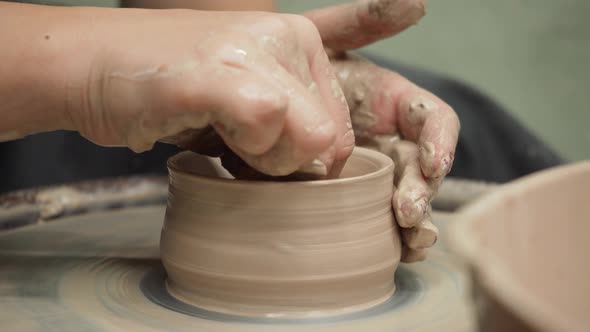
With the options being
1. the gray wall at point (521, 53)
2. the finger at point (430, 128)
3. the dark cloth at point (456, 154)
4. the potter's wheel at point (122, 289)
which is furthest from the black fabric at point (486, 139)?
the finger at point (430, 128)

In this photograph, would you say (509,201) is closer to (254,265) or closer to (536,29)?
(254,265)

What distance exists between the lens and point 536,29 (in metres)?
2.68

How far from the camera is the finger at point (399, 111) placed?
1242 millimetres

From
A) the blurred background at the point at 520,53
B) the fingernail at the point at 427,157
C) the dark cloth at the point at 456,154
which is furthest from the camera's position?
the blurred background at the point at 520,53

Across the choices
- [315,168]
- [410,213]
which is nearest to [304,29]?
[315,168]

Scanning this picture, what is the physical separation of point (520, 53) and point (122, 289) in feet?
6.70

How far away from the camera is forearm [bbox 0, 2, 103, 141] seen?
101 cm

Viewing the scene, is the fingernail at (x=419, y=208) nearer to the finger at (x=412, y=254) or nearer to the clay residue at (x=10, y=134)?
the finger at (x=412, y=254)

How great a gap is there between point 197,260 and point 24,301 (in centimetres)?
28

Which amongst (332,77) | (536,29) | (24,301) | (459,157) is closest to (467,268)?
(332,77)

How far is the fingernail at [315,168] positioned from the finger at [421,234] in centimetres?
18

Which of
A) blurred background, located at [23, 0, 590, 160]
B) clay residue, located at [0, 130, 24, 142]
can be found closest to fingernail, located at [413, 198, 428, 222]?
clay residue, located at [0, 130, 24, 142]

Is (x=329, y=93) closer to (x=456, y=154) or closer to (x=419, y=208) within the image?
(x=419, y=208)

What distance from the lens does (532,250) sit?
2.06 feet
